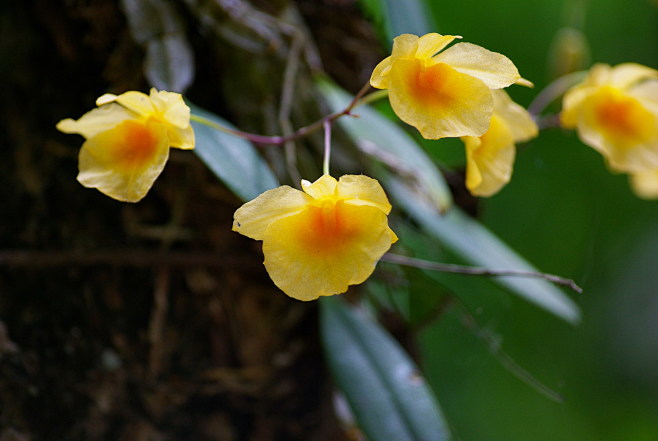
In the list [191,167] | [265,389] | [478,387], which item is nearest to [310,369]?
[265,389]

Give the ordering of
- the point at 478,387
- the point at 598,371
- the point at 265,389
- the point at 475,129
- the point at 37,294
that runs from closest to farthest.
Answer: the point at 475,129
the point at 37,294
the point at 265,389
the point at 478,387
the point at 598,371

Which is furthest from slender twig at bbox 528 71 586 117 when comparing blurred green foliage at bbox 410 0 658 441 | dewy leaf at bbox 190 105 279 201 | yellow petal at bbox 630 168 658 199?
dewy leaf at bbox 190 105 279 201

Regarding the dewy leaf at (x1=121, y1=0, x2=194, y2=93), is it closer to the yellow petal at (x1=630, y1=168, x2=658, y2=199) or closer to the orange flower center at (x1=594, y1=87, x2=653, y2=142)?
the orange flower center at (x1=594, y1=87, x2=653, y2=142)

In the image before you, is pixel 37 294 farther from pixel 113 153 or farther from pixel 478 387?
pixel 478 387

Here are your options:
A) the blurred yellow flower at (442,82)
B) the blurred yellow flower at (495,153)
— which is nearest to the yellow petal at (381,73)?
the blurred yellow flower at (442,82)

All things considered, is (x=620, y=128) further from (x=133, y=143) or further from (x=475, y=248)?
(x=133, y=143)
